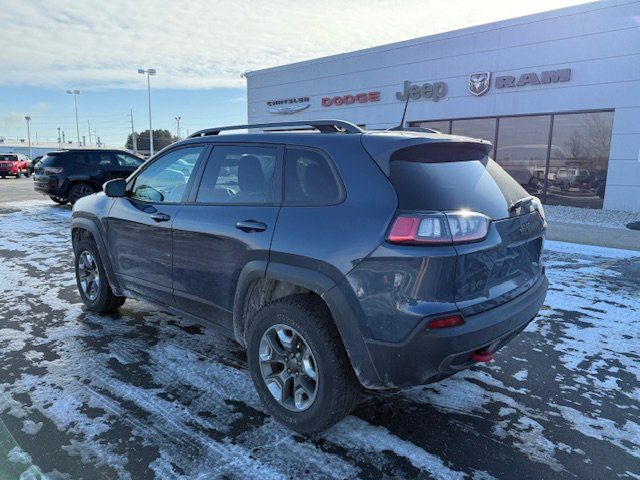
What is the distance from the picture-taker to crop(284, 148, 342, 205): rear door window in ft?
8.57

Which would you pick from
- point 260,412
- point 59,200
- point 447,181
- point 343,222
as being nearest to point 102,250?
point 260,412

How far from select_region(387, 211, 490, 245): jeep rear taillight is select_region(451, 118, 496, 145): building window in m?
13.8

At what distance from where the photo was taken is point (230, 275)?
10.0ft

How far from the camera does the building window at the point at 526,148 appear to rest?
45.8 ft

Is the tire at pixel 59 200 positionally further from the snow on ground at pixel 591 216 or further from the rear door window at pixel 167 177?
the snow on ground at pixel 591 216

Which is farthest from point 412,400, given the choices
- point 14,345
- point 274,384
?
point 14,345

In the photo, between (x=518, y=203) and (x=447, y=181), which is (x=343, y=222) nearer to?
(x=447, y=181)

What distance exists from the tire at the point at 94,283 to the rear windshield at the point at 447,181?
327 cm

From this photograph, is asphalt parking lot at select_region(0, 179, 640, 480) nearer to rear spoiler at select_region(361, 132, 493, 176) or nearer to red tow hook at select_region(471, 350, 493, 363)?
red tow hook at select_region(471, 350, 493, 363)

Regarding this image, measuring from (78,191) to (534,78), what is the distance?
1361 centimetres

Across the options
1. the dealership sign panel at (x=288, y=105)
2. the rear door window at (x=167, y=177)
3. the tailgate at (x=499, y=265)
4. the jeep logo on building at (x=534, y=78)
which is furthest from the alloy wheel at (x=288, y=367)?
the dealership sign panel at (x=288, y=105)

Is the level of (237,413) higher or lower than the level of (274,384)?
lower

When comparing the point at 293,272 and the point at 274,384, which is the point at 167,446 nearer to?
the point at 274,384

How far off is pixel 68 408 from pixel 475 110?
15.0 m
